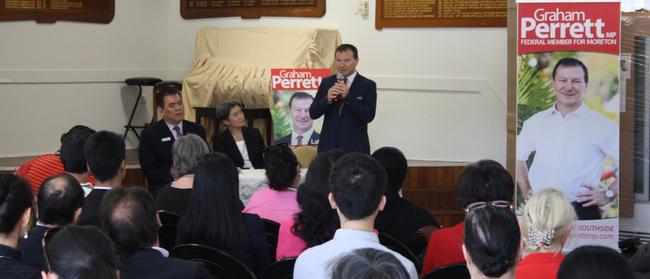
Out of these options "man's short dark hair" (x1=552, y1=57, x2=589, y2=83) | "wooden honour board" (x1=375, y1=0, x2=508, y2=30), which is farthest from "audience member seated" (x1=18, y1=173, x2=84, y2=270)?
"wooden honour board" (x1=375, y1=0, x2=508, y2=30)

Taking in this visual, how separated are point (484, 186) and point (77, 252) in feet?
5.90

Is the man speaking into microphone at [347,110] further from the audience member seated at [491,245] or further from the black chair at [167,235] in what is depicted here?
the audience member seated at [491,245]

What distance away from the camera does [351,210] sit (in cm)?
291

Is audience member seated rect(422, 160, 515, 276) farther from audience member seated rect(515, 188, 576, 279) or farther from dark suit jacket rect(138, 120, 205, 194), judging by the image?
dark suit jacket rect(138, 120, 205, 194)

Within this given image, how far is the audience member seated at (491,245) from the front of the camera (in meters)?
2.49

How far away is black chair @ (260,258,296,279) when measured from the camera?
3.34 meters

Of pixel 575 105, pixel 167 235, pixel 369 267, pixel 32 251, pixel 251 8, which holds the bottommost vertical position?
pixel 167 235

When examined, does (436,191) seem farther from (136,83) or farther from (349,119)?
(136,83)

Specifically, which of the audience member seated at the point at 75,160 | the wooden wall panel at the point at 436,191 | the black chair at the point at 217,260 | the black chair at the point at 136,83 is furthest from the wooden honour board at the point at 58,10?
the black chair at the point at 217,260

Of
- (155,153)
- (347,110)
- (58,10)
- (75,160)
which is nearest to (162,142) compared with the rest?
(155,153)

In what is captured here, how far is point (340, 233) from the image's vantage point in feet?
9.46

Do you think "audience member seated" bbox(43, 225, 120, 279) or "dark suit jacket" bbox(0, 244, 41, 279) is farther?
"dark suit jacket" bbox(0, 244, 41, 279)

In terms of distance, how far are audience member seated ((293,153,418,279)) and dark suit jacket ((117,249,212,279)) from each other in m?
0.33

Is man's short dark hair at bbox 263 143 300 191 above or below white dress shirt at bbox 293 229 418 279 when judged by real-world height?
above
